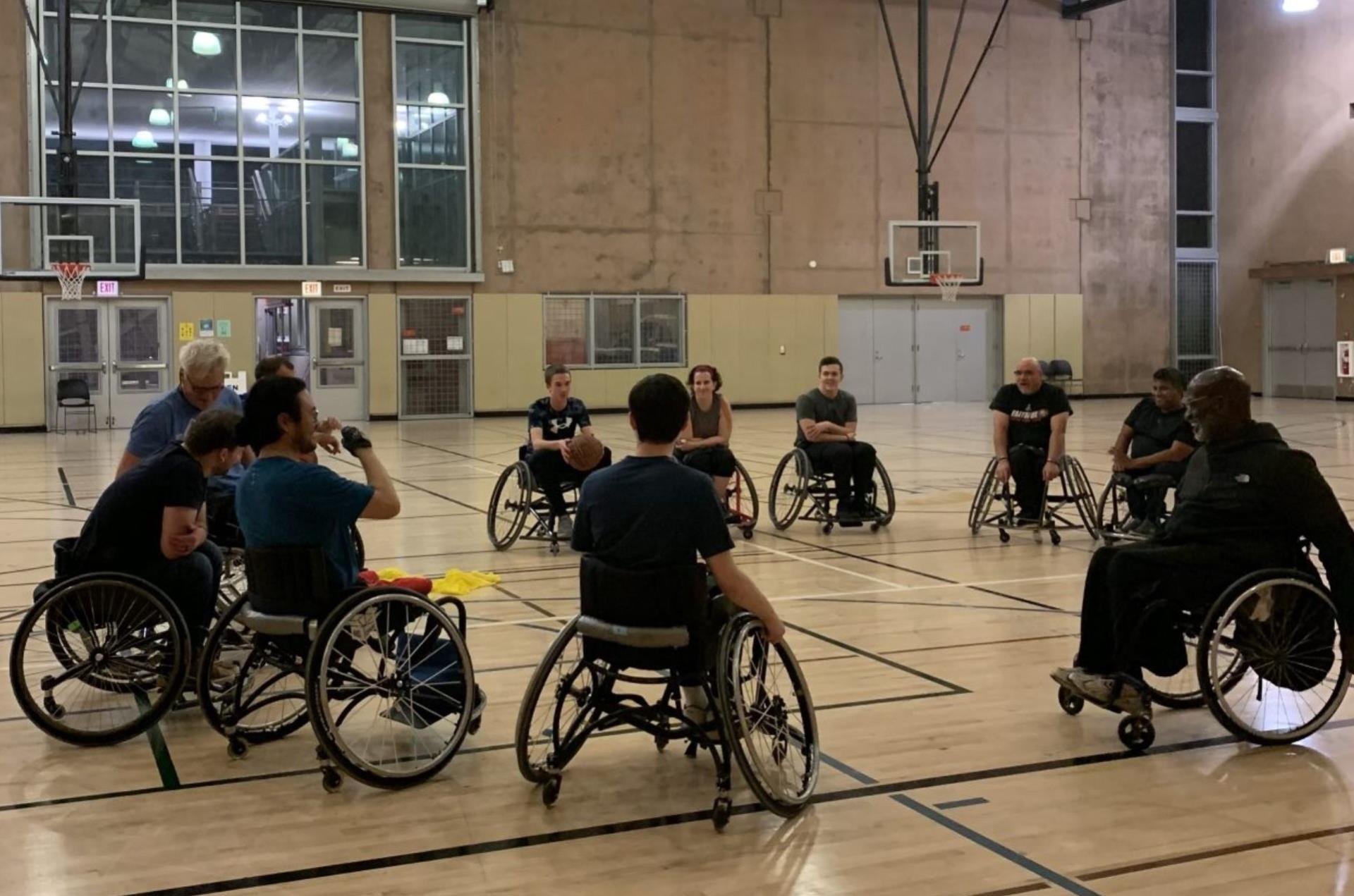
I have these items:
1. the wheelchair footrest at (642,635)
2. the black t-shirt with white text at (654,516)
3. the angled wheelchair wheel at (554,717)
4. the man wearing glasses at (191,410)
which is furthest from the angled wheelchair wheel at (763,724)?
the man wearing glasses at (191,410)

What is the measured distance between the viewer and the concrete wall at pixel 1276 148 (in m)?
25.9

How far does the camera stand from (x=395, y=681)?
157 inches

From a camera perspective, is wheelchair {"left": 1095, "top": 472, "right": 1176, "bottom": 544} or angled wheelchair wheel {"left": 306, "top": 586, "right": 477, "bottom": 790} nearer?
angled wheelchair wheel {"left": 306, "top": 586, "right": 477, "bottom": 790}

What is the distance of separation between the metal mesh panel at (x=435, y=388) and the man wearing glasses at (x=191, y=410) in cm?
1764

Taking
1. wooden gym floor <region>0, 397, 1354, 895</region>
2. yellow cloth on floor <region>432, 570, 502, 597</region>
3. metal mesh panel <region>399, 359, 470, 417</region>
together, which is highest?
metal mesh panel <region>399, 359, 470, 417</region>

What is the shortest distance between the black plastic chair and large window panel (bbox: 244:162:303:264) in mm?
3134

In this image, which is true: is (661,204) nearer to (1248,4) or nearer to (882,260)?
(882,260)

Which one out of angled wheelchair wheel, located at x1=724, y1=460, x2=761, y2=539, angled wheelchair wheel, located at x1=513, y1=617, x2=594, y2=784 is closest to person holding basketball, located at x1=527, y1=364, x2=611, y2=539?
angled wheelchair wheel, located at x1=724, y1=460, x2=761, y2=539

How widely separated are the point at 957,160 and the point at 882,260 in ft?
7.70

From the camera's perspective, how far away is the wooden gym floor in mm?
3236

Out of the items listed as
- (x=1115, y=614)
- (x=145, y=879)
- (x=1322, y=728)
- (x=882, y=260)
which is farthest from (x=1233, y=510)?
(x=882, y=260)

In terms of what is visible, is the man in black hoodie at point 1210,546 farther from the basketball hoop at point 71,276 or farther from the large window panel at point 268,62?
the large window panel at point 268,62

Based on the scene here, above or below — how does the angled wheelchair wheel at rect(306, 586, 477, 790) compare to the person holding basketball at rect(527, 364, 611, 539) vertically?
below

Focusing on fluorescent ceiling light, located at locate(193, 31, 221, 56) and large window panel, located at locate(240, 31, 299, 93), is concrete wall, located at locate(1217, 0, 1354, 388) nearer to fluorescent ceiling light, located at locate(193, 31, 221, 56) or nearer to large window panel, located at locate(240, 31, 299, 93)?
large window panel, located at locate(240, 31, 299, 93)
